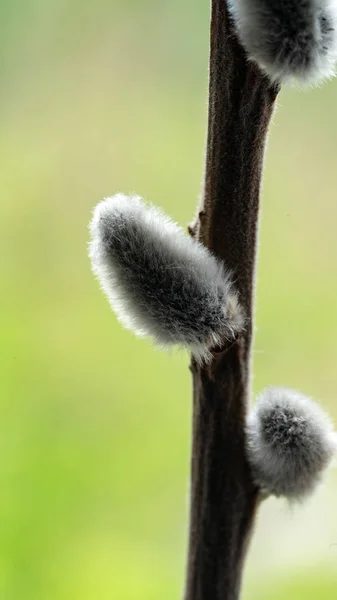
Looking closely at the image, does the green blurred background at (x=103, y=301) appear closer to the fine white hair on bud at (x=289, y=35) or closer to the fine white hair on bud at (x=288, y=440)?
the fine white hair on bud at (x=288, y=440)

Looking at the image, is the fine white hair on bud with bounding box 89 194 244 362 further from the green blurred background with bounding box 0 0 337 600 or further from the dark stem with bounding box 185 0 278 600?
the green blurred background with bounding box 0 0 337 600

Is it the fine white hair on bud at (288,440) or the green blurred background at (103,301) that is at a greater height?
the green blurred background at (103,301)

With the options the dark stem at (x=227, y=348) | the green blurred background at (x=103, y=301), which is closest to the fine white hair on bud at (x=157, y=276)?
the dark stem at (x=227, y=348)

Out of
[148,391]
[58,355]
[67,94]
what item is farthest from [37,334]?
[67,94]

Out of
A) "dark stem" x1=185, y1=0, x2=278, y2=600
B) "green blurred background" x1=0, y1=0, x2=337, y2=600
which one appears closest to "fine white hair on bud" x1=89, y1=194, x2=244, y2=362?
"dark stem" x1=185, y1=0, x2=278, y2=600

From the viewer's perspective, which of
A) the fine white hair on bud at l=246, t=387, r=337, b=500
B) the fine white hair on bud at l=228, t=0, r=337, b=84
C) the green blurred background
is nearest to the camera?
the fine white hair on bud at l=228, t=0, r=337, b=84

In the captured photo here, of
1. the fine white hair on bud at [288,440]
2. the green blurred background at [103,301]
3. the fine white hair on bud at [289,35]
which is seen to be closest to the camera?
the fine white hair on bud at [289,35]
